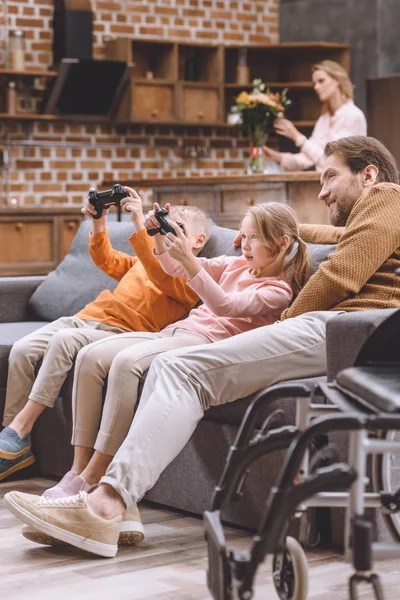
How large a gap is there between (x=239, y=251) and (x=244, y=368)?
2.72ft

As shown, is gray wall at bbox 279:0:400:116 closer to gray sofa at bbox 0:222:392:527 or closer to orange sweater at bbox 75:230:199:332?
gray sofa at bbox 0:222:392:527

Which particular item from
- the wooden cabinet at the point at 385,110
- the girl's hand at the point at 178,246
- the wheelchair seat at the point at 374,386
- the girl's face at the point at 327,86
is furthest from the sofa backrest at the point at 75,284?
the wooden cabinet at the point at 385,110

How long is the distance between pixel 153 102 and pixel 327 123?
4.85ft

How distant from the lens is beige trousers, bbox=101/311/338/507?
250cm

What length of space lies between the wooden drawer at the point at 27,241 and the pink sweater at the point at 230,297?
389 centimetres

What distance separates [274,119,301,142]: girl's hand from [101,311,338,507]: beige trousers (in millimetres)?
4289

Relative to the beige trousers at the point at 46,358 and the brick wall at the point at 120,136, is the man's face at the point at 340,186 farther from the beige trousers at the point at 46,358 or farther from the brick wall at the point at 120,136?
the brick wall at the point at 120,136

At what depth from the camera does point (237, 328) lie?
3033 millimetres

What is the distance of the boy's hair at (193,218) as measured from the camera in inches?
136

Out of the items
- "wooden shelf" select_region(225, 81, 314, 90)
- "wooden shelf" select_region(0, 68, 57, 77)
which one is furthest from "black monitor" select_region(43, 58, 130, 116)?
"wooden shelf" select_region(225, 81, 314, 90)

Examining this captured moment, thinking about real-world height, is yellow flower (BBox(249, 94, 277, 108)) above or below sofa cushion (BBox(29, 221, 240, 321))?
above

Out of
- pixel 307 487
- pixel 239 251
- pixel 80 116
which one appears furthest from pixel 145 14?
pixel 307 487

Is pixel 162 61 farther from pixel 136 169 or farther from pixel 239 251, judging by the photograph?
pixel 239 251

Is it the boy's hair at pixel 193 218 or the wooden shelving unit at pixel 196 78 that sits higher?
the wooden shelving unit at pixel 196 78
